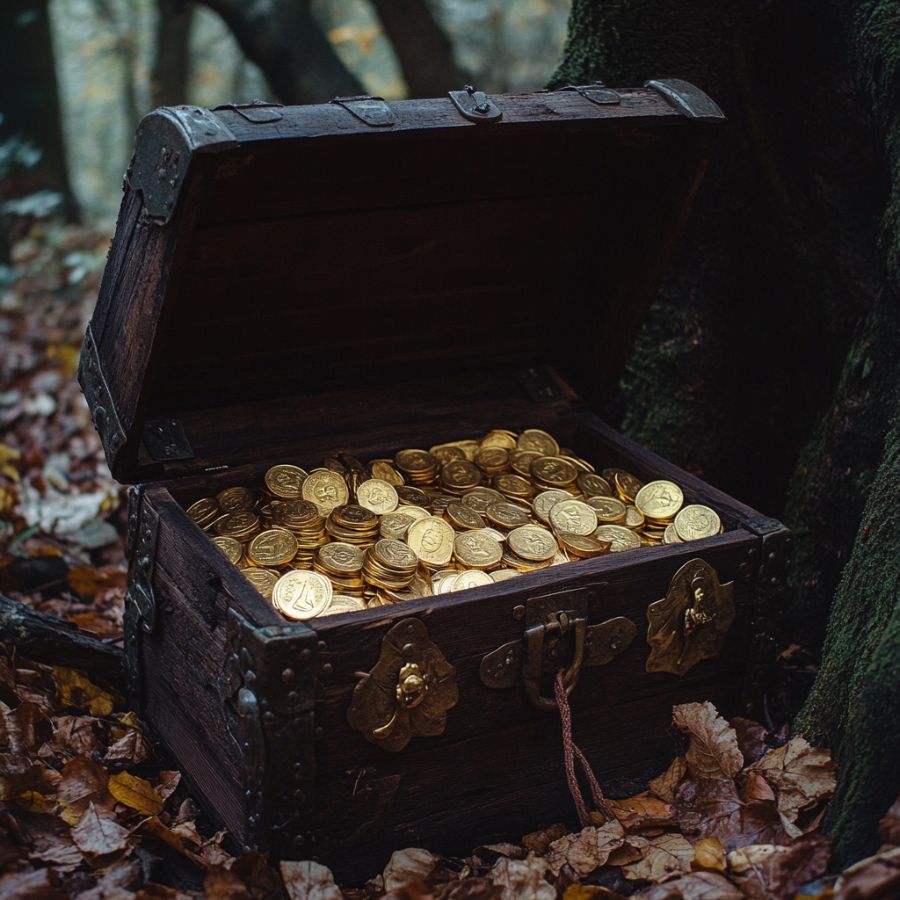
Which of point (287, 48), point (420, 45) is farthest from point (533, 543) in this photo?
point (420, 45)

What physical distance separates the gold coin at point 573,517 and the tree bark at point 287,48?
2.79 metres

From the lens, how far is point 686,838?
2.26 meters

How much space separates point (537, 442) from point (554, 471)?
151 mm

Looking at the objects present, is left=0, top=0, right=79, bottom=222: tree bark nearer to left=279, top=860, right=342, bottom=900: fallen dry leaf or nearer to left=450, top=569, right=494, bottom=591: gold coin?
left=450, top=569, right=494, bottom=591: gold coin

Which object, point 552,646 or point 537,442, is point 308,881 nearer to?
point 552,646

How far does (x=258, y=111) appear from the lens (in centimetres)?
206

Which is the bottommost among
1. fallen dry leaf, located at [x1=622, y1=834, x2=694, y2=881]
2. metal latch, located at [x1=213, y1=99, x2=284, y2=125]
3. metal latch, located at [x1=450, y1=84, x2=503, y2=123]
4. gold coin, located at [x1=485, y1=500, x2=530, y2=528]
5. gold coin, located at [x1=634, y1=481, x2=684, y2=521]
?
fallen dry leaf, located at [x1=622, y1=834, x2=694, y2=881]

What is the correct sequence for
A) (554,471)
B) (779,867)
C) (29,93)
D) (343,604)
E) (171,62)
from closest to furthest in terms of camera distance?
(779,867) → (343,604) → (554,471) → (29,93) → (171,62)

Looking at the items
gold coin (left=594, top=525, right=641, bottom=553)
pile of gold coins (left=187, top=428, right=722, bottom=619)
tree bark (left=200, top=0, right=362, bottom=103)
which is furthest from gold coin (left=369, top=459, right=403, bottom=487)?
tree bark (left=200, top=0, right=362, bottom=103)

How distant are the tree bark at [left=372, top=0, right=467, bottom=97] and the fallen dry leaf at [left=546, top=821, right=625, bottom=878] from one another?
14.6 feet

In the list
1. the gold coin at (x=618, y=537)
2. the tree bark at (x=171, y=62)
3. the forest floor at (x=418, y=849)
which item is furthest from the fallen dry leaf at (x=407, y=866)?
the tree bark at (x=171, y=62)

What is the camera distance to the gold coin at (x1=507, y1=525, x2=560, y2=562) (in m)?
2.57

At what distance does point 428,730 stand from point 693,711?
0.71m

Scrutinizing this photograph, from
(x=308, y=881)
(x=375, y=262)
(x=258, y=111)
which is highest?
(x=258, y=111)
